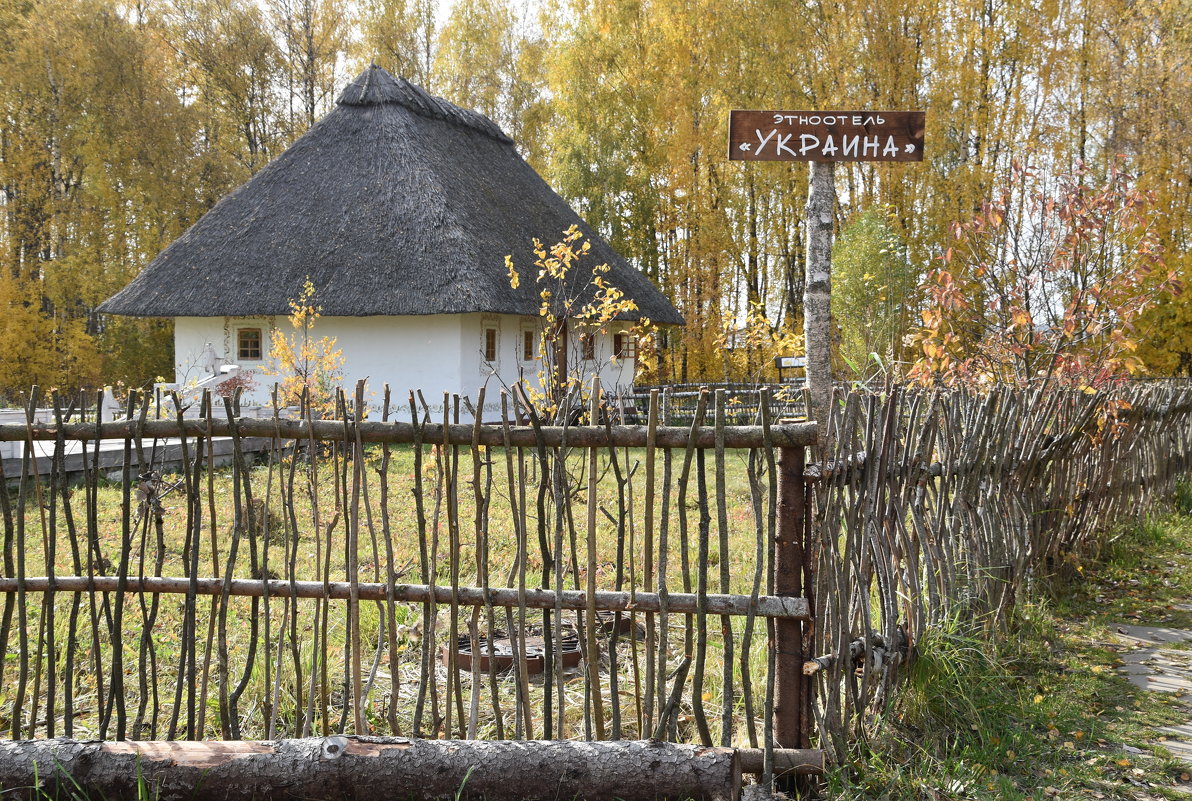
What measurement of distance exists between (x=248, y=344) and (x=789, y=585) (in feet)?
45.6

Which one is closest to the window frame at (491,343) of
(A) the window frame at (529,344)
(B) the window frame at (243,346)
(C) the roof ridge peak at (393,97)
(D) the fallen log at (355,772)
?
(A) the window frame at (529,344)

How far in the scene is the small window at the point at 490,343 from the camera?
14.3 m

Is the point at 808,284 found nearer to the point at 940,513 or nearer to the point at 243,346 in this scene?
the point at 940,513

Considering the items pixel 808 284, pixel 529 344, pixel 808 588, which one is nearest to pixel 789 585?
pixel 808 588

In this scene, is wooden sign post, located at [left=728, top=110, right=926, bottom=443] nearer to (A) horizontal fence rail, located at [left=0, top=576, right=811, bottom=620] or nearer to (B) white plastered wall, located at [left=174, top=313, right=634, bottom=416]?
(A) horizontal fence rail, located at [left=0, top=576, right=811, bottom=620]

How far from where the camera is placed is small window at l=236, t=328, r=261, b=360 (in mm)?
15133

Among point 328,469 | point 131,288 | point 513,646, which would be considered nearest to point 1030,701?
point 513,646

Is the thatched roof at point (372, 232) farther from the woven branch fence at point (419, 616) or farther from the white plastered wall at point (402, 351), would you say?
the woven branch fence at point (419, 616)

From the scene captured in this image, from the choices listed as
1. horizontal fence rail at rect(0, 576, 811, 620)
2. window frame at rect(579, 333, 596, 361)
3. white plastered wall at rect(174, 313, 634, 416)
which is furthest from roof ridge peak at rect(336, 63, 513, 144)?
horizontal fence rail at rect(0, 576, 811, 620)

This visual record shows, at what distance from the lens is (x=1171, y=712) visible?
3602 mm

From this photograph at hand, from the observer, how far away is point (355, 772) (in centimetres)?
257

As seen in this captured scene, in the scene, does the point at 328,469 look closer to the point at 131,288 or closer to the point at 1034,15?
the point at 131,288

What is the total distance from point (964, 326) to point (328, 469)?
5448 mm

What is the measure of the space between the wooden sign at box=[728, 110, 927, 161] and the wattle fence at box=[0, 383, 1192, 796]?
3.21 feet
